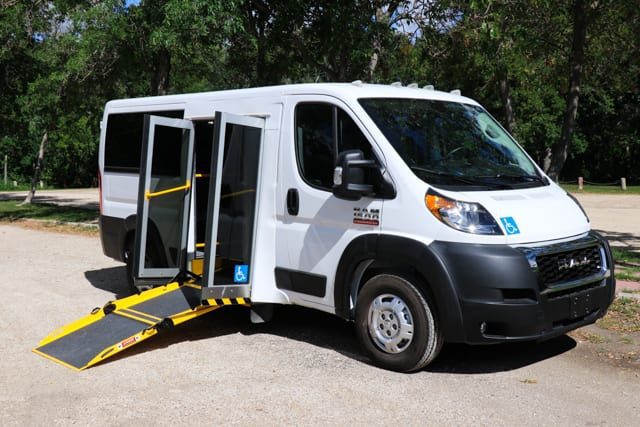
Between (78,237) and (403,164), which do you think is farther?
(78,237)

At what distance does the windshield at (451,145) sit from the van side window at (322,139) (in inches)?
8.9

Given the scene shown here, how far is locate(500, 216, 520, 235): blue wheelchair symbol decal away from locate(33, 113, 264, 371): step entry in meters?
2.33

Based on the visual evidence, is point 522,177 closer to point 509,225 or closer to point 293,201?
point 509,225

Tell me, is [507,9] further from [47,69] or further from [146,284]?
[47,69]

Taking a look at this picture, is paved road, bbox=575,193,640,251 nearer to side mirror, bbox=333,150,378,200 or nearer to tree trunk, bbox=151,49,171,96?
side mirror, bbox=333,150,378,200

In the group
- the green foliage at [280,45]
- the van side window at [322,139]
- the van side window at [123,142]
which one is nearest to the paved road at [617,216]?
the green foliage at [280,45]

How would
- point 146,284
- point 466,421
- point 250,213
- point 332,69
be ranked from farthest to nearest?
point 332,69 → point 146,284 → point 250,213 → point 466,421

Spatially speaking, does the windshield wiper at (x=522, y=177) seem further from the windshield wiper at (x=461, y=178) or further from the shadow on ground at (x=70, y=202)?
the shadow on ground at (x=70, y=202)

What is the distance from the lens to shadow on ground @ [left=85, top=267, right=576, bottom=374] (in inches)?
225

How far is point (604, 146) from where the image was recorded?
1671 inches

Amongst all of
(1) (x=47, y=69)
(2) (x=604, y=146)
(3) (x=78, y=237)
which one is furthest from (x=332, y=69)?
(2) (x=604, y=146)

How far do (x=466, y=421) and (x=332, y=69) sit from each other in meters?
9.78

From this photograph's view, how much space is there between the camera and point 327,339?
21.1 ft

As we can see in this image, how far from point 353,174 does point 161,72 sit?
39.8 ft
